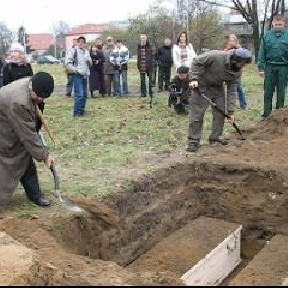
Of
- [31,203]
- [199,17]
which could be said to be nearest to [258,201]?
[31,203]

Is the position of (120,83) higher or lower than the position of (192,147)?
higher

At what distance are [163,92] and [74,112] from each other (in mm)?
4513

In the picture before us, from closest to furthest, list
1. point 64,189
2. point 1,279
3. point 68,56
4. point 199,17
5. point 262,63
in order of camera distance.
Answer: point 1,279 < point 64,189 < point 262,63 < point 68,56 < point 199,17

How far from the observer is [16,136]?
564 centimetres

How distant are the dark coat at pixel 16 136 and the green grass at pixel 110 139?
458 millimetres

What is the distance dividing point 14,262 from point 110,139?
16.9 feet

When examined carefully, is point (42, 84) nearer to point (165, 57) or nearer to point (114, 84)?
point (165, 57)

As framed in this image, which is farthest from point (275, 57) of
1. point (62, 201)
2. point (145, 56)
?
point (62, 201)

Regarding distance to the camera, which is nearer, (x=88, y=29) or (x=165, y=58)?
(x=165, y=58)

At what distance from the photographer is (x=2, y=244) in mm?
4852

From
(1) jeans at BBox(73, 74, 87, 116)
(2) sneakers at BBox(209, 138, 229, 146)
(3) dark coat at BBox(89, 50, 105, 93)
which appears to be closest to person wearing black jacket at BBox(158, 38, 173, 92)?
(3) dark coat at BBox(89, 50, 105, 93)

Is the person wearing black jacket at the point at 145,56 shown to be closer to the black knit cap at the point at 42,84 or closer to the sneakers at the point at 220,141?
the sneakers at the point at 220,141

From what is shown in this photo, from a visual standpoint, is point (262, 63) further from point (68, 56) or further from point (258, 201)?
point (68, 56)

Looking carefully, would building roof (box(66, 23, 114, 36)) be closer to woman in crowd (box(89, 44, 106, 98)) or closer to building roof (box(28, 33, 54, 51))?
building roof (box(28, 33, 54, 51))
